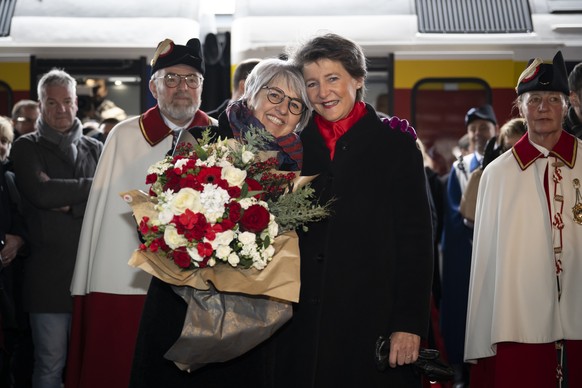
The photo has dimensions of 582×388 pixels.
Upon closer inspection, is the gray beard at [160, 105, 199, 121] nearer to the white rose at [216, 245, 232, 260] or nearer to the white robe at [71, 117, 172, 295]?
the white robe at [71, 117, 172, 295]

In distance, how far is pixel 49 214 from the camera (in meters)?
6.37

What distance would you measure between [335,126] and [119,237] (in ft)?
6.36

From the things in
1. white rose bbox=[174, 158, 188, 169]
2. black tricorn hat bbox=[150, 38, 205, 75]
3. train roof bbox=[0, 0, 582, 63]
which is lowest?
white rose bbox=[174, 158, 188, 169]

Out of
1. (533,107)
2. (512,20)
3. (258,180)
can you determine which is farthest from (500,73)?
(258,180)

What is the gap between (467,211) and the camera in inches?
289

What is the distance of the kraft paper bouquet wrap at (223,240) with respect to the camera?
352cm

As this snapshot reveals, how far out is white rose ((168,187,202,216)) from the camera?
3512 mm

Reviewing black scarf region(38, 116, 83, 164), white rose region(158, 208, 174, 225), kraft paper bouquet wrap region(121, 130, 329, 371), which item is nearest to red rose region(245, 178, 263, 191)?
kraft paper bouquet wrap region(121, 130, 329, 371)

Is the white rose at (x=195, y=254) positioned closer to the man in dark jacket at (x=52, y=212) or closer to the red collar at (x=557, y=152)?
the red collar at (x=557, y=152)

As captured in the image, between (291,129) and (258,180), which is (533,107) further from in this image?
(258,180)

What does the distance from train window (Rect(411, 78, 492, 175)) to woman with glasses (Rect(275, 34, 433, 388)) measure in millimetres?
5124

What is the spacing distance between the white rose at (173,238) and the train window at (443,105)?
586cm

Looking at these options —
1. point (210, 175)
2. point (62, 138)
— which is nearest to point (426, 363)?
point (210, 175)

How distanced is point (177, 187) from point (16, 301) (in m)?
3.11
